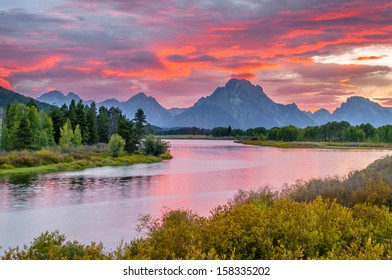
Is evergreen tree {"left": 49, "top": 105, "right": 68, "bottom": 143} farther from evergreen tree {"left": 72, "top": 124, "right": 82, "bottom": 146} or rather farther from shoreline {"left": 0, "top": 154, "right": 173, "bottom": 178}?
shoreline {"left": 0, "top": 154, "right": 173, "bottom": 178}

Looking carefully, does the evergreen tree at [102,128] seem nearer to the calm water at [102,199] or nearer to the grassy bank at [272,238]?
the calm water at [102,199]

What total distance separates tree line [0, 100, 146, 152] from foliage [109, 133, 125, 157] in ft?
16.8

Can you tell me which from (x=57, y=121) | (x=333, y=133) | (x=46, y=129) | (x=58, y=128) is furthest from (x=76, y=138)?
(x=333, y=133)

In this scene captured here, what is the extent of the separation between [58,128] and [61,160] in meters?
16.7

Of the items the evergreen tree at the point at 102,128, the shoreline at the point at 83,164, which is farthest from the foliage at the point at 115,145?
the evergreen tree at the point at 102,128

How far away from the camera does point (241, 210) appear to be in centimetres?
791

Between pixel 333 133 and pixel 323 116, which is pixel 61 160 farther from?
pixel 333 133

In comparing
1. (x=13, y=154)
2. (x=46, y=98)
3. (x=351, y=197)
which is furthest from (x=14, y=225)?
(x=13, y=154)

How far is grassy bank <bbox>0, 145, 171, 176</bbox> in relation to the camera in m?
46.5

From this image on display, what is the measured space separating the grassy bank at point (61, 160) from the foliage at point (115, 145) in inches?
33.9

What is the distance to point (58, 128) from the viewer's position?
70.6 metres

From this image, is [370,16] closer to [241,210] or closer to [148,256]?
[241,210]

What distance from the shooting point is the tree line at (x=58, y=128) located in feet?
174

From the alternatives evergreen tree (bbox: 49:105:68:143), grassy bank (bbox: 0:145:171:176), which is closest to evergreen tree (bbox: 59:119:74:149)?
grassy bank (bbox: 0:145:171:176)
